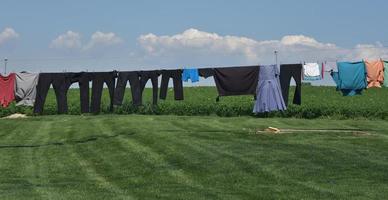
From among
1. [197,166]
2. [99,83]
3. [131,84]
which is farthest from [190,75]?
[197,166]

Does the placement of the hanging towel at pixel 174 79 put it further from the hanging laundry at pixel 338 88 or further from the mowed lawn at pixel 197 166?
the hanging laundry at pixel 338 88

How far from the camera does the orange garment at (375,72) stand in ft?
69.9

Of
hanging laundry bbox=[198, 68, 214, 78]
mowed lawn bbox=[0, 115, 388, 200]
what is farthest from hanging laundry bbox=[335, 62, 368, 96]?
hanging laundry bbox=[198, 68, 214, 78]

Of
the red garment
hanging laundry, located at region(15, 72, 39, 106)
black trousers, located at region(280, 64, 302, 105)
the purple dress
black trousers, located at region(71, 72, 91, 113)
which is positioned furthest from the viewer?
the red garment

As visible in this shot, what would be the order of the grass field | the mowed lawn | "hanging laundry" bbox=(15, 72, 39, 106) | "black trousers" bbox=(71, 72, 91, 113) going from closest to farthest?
the mowed lawn < "black trousers" bbox=(71, 72, 91, 113) < "hanging laundry" bbox=(15, 72, 39, 106) < the grass field

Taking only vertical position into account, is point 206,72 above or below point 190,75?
above

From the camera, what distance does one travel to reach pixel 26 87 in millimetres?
23281

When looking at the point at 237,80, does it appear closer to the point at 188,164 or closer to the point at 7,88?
the point at 188,164

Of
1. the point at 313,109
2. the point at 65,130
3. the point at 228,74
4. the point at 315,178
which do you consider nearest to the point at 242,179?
the point at 315,178

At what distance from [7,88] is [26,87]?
2.99 ft

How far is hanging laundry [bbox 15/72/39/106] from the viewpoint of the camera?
23188 mm

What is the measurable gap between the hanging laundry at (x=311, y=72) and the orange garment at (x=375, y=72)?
7.16ft

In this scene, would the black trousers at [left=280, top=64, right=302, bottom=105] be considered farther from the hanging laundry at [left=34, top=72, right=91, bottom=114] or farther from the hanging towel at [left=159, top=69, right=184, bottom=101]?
the hanging laundry at [left=34, top=72, right=91, bottom=114]

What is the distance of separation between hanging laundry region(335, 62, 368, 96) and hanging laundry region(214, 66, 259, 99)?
9.97 feet
